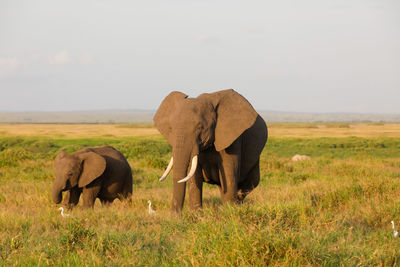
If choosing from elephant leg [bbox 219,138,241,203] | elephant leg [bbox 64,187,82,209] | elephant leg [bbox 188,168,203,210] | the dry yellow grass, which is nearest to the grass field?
elephant leg [bbox 64,187,82,209]

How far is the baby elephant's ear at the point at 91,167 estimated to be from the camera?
25.9ft

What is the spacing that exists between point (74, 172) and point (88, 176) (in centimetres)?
28

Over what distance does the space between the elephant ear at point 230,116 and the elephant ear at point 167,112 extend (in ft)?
2.02

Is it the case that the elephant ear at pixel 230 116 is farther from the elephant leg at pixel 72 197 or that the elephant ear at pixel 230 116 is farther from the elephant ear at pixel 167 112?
the elephant leg at pixel 72 197

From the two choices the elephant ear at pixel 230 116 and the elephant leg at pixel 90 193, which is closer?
the elephant ear at pixel 230 116

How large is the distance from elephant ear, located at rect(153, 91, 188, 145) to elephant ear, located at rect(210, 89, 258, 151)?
615 millimetres

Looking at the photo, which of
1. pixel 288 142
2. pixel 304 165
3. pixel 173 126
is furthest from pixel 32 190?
pixel 288 142

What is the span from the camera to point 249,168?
23.3 feet

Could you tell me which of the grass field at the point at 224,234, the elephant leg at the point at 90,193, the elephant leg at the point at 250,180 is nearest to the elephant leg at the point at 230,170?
the grass field at the point at 224,234

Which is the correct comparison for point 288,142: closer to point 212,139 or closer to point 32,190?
point 32,190

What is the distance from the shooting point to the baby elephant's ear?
25.9 ft

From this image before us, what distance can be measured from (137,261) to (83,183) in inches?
166

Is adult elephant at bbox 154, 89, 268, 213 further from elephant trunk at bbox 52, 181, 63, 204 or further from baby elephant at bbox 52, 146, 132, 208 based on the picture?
elephant trunk at bbox 52, 181, 63, 204

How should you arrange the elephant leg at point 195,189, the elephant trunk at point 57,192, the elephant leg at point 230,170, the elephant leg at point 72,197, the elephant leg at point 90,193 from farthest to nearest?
the elephant leg at point 72,197, the elephant leg at point 90,193, the elephant trunk at point 57,192, the elephant leg at point 195,189, the elephant leg at point 230,170
